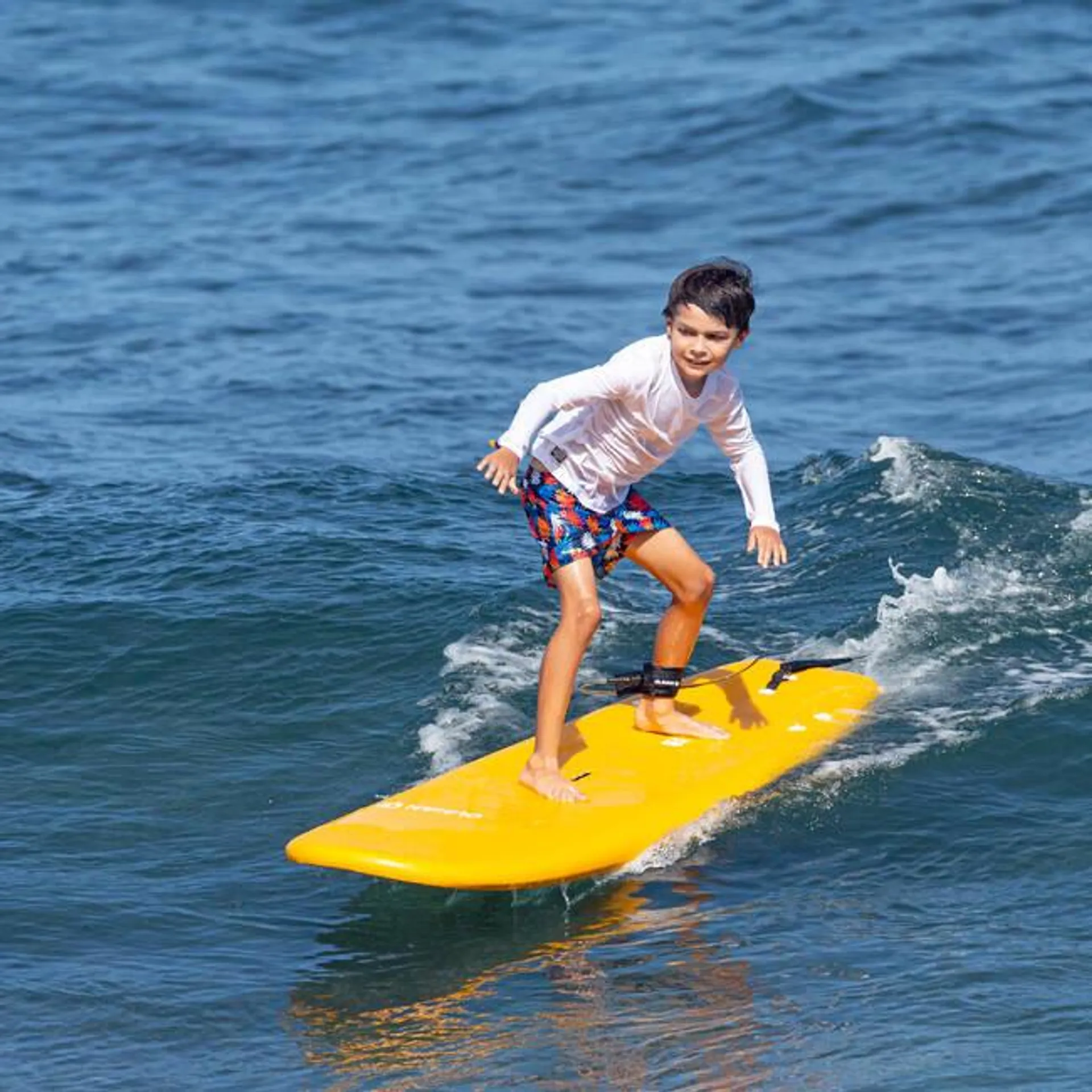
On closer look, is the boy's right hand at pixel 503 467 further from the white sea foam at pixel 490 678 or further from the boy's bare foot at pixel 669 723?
the white sea foam at pixel 490 678

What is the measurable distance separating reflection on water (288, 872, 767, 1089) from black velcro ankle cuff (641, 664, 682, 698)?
104 cm

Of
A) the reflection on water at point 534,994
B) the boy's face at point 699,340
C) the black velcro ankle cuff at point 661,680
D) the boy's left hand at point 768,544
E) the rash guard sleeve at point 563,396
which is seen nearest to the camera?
the reflection on water at point 534,994

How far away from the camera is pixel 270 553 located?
11.1m

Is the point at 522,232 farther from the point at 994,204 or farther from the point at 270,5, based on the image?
the point at 270,5

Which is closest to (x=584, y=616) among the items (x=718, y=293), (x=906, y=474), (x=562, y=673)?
(x=562, y=673)

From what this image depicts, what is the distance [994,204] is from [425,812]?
13.9 m

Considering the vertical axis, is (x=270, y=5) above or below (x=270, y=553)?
above

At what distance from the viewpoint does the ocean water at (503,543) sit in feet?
21.8

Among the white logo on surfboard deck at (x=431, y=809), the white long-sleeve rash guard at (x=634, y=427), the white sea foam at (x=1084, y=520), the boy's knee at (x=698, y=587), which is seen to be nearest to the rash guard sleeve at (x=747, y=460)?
the white long-sleeve rash guard at (x=634, y=427)

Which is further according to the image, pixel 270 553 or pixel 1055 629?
pixel 270 553

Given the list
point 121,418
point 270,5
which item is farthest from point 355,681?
point 270,5

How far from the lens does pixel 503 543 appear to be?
11.6 meters

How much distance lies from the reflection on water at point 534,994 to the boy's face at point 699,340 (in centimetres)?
186

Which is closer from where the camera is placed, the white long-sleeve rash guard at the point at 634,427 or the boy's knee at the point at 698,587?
the white long-sleeve rash guard at the point at 634,427
